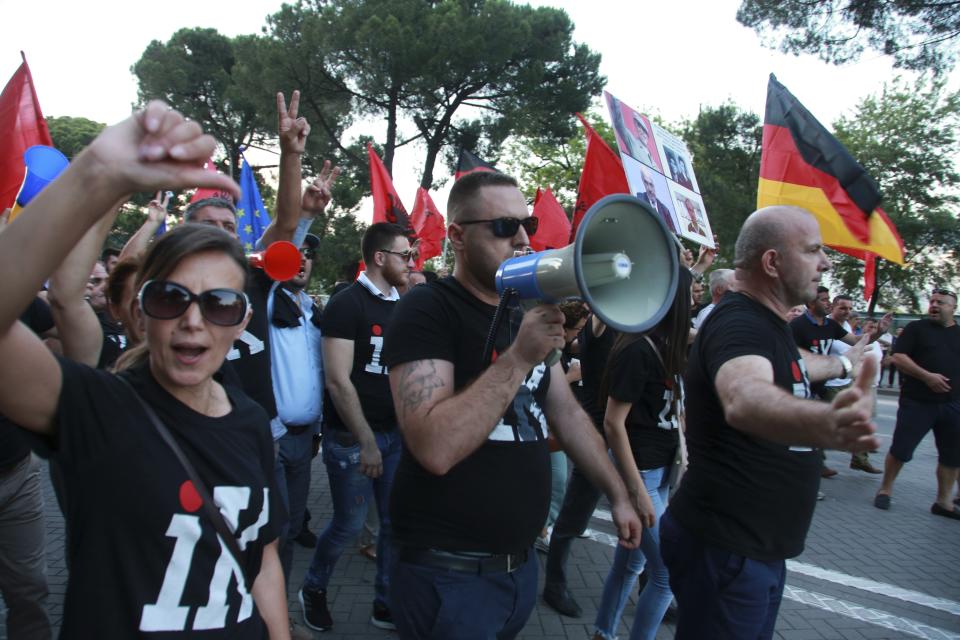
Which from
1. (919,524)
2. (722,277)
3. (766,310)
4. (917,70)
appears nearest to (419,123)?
(917,70)

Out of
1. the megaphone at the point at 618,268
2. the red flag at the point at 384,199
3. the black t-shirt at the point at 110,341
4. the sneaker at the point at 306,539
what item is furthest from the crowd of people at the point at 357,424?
the red flag at the point at 384,199

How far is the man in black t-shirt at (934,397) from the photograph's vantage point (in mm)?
6102

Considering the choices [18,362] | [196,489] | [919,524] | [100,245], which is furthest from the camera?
[919,524]

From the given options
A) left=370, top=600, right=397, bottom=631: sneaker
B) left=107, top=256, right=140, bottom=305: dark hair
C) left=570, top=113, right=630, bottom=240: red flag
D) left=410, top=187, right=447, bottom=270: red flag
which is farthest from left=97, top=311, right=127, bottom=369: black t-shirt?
left=410, top=187, right=447, bottom=270: red flag

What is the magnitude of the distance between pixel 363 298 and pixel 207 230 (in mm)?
2174

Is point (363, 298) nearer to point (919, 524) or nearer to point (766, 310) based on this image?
point (766, 310)

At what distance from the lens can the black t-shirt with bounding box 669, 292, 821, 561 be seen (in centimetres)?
212

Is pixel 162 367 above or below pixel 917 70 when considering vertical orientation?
below

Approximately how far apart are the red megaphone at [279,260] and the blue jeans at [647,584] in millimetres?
2028

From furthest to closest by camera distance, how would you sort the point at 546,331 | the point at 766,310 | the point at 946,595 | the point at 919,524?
the point at 919,524 → the point at 946,595 → the point at 766,310 → the point at 546,331

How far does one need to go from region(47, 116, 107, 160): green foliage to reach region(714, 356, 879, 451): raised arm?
36.0m

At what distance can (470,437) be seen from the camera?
5.37 feet

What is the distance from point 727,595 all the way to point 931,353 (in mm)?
5533

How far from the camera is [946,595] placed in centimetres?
435
